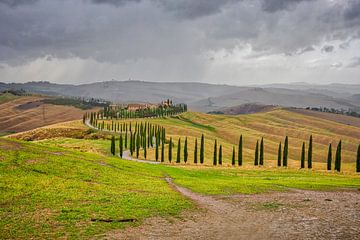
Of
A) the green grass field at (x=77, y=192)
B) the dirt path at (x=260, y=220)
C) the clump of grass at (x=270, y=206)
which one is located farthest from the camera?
the clump of grass at (x=270, y=206)

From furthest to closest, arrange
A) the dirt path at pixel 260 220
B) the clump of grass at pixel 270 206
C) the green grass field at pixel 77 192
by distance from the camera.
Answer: the clump of grass at pixel 270 206
the green grass field at pixel 77 192
the dirt path at pixel 260 220

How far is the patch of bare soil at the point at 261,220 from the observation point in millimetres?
27312

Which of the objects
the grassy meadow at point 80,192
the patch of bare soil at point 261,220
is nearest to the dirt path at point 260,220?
the patch of bare soil at point 261,220

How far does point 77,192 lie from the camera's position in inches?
1515

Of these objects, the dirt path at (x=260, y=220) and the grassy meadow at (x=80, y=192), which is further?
the grassy meadow at (x=80, y=192)

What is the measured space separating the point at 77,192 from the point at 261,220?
64.2ft

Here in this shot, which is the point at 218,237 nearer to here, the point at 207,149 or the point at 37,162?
the point at 37,162

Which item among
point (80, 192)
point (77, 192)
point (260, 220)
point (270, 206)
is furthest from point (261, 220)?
point (77, 192)

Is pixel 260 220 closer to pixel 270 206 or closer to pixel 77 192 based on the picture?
pixel 270 206

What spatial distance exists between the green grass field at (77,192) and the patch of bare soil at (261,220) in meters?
2.22

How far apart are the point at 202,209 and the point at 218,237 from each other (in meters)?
8.95

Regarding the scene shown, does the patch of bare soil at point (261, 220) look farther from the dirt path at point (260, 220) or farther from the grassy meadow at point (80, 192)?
the grassy meadow at point (80, 192)

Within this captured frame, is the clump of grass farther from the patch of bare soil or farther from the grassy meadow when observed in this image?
the grassy meadow

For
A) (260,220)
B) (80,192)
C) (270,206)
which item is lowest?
(270,206)
